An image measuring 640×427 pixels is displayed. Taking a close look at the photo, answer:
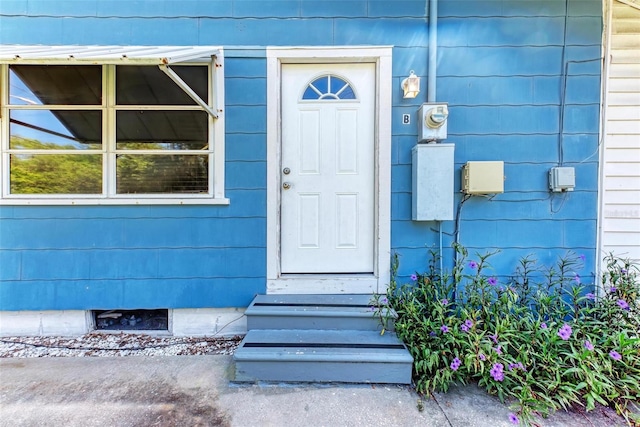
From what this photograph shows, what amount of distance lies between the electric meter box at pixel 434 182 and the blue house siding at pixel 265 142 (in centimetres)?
12

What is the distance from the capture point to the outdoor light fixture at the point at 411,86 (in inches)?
83.7

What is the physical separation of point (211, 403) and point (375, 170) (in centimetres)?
188

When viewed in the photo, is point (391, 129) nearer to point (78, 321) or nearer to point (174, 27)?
point (174, 27)

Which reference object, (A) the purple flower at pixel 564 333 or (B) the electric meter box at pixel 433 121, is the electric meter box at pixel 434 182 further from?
(A) the purple flower at pixel 564 333

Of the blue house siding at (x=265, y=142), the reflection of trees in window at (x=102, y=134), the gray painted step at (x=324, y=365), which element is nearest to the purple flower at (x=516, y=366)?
the gray painted step at (x=324, y=365)

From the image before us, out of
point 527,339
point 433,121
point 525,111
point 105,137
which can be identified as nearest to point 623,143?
point 525,111

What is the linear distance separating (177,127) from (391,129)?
1.70 meters

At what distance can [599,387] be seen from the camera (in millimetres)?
1500

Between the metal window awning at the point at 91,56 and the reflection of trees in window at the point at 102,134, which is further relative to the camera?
the reflection of trees in window at the point at 102,134

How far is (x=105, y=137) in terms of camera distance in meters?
2.24

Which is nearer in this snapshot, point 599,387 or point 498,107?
point 599,387

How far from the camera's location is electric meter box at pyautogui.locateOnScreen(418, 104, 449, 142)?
2107mm

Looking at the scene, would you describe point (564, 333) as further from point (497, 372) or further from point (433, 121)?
point (433, 121)

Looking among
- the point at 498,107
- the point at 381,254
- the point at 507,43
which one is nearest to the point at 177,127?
the point at 381,254
